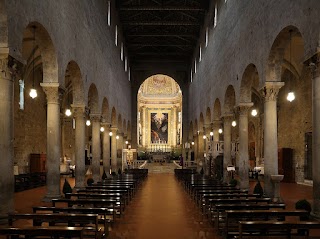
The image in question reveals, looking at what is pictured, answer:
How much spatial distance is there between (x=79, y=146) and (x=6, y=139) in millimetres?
10181

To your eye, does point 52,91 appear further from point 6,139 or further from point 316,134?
point 316,134

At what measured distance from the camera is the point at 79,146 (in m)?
21.5

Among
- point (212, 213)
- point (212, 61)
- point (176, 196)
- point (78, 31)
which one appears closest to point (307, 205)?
point (212, 213)

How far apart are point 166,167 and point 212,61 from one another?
18.9m

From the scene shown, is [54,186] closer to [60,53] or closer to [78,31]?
[60,53]

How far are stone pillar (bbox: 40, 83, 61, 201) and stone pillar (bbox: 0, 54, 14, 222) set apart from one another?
5.05 m

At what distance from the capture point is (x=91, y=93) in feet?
85.8

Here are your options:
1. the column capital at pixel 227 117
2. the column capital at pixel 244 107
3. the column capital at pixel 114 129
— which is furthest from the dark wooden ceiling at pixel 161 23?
the column capital at pixel 244 107

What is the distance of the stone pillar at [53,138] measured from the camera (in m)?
16.5

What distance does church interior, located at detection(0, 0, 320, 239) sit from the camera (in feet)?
36.4

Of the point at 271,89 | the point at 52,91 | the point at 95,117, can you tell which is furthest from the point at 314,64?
the point at 95,117

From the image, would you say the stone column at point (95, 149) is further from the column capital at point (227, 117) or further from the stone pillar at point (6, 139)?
Answer: the stone pillar at point (6, 139)

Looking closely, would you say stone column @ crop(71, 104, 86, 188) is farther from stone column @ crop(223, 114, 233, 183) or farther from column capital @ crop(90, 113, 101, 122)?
stone column @ crop(223, 114, 233, 183)

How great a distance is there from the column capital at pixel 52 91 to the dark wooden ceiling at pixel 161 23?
68.0 feet
